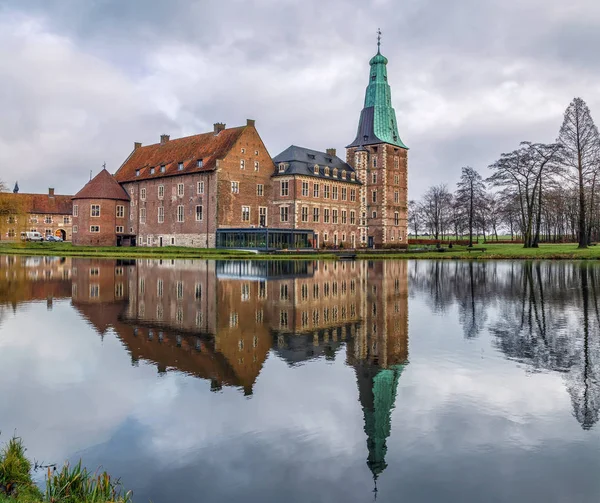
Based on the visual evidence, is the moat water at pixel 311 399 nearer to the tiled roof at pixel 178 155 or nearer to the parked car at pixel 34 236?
the tiled roof at pixel 178 155

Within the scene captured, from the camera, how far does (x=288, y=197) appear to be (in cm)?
6838

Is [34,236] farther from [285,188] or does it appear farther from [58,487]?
[58,487]

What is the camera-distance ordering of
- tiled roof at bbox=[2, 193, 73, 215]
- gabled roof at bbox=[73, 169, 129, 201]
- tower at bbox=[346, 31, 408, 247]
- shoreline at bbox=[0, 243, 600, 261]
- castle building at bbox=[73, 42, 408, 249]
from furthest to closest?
1. tiled roof at bbox=[2, 193, 73, 215]
2. tower at bbox=[346, 31, 408, 247]
3. gabled roof at bbox=[73, 169, 129, 201]
4. castle building at bbox=[73, 42, 408, 249]
5. shoreline at bbox=[0, 243, 600, 261]

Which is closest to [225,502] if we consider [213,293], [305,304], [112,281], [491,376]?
[491,376]

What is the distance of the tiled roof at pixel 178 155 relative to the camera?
66.0m

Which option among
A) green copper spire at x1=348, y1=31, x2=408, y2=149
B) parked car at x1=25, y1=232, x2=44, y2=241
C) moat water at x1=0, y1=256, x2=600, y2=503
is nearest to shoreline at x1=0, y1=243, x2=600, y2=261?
green copper spire at x1=348, y1=31, x2=408, y2=149

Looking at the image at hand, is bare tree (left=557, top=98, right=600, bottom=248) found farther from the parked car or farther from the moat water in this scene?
the parked car

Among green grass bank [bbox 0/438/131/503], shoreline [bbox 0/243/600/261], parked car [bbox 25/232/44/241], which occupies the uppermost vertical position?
parked car [bbox 25/232/44/241]

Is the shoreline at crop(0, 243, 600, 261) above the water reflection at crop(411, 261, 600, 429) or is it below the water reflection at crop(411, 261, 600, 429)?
above

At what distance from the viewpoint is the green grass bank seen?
17.0ft

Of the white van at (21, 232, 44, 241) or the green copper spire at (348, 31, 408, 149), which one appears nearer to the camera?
the green copper spire at (348, 31, 408, 149)

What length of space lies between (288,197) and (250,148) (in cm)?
764

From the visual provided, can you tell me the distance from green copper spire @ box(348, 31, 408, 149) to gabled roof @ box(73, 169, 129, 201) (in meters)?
34.4

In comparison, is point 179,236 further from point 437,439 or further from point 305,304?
point 437,439
